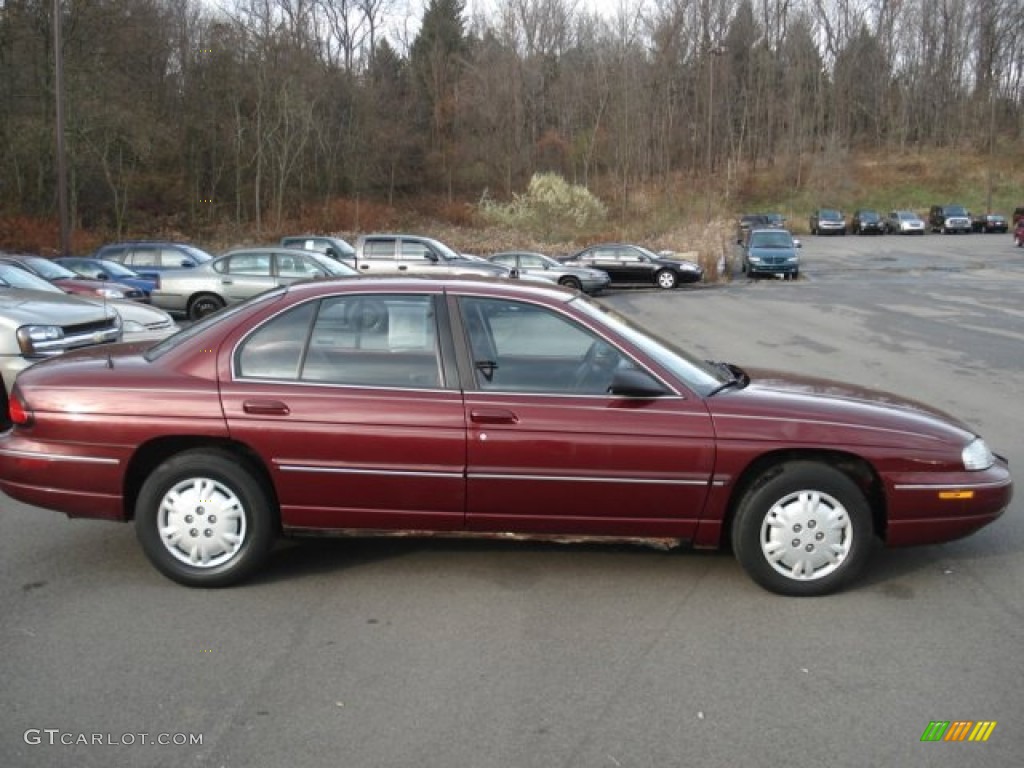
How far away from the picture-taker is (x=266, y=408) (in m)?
4.70

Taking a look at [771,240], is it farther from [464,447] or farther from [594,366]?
[464,447]

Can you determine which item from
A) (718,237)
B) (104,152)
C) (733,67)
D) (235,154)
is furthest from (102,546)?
(733,67)

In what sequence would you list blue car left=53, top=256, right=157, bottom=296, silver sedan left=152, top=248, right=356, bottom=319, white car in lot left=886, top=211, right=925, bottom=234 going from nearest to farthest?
1. silver sedan left=152, top=248, right=356, bottom=319
2. blue car left=53, top=256, right=157, bottom=296
3. white car in lot left=886, top=211, right=925, bottom=234

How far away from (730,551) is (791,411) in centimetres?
105

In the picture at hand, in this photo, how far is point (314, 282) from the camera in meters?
5.18

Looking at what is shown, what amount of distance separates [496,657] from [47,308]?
6578 millimetres

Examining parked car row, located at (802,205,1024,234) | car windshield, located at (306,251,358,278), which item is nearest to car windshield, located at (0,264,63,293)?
car windshield, located at (306,251,358,278)

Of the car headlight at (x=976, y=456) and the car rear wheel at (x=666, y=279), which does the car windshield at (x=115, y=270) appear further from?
the car headlight at (x=976, y=456)

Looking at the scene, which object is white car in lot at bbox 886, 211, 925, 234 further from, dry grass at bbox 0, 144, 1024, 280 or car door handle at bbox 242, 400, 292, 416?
car door handle at bbox 242, 400, 292, 416

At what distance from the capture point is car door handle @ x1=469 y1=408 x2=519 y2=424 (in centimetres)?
461

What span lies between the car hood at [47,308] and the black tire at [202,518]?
4.51m

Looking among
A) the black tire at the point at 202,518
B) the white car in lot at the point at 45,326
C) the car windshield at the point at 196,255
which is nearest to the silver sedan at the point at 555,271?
the car windshield at the point at 196,255

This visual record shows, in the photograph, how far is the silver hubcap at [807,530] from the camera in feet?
15.2

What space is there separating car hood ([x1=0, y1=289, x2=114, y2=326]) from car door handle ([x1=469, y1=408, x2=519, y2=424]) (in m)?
5.49
